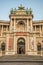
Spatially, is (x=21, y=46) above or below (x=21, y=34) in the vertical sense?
below

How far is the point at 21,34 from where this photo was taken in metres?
54.7

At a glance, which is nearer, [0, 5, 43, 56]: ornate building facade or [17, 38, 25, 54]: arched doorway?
[0, 5, 43, 56]: ornate building facade

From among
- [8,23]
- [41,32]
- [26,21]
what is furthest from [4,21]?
[41,32]

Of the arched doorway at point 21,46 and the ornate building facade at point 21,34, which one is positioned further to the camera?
the arched doorway at point 21,46

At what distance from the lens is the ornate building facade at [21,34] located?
54.7 m

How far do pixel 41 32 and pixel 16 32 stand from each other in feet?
28.3

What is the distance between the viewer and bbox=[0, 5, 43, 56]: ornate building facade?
5466cm

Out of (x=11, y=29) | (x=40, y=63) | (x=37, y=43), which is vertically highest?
(x=11, y=29)

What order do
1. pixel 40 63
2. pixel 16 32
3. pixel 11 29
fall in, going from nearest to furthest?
pixel 40 63 → pixel 16 32 → pixel 11 29

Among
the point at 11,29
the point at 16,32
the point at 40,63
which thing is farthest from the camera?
the point at 11,29

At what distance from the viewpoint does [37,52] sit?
180ft

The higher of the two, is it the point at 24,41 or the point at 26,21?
the point at 26,21

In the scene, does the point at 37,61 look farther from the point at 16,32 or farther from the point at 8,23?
the point at 8,23

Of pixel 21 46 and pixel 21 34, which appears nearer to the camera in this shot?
pixel 21 34
